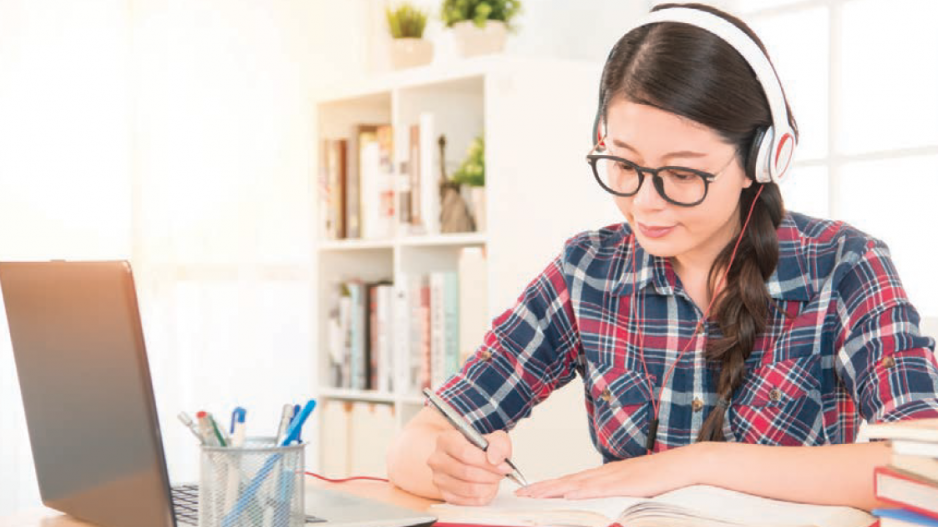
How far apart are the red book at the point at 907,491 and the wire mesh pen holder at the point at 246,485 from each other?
502 millimetres

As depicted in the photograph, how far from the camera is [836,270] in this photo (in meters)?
1.49

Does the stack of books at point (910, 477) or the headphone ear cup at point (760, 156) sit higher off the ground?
the headphone ear cup at point (760, 156)

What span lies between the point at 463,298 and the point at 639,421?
1.33 m

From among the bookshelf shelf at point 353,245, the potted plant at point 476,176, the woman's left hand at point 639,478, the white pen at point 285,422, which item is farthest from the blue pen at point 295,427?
the bookshelf shelf at point 353,245

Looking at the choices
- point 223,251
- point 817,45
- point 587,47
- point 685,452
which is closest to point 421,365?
point 223,251

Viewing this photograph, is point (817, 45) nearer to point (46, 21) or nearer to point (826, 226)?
point (826, 226)

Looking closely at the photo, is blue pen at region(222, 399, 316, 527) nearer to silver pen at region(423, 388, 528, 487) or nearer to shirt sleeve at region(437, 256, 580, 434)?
silver pen at region(423, 388, 528, 487)

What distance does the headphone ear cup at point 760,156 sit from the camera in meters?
1.43

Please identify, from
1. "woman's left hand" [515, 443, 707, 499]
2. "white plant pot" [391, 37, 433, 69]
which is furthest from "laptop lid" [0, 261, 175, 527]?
"white plant pot" [391, 37, 433, 69]

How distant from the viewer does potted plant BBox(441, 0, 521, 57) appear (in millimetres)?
2984

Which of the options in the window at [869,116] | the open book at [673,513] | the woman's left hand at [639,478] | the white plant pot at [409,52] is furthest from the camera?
the white plant pot at [409,52]

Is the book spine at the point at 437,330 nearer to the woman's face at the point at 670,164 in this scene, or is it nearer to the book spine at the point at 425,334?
the book spine at the point at 425,334

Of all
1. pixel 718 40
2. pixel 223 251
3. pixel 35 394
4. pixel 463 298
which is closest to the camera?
pixel 35 394

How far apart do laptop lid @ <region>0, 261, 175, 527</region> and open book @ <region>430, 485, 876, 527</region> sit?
1.14ft
